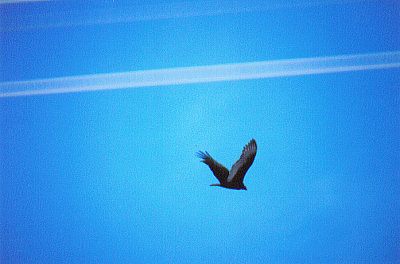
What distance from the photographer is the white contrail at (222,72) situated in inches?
68.1

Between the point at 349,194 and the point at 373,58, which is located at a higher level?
the point at 373,58

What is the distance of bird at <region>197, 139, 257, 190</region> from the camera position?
1607 millimetres

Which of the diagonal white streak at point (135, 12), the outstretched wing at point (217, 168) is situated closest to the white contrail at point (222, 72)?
the diagonal white streak at point (135, 12)

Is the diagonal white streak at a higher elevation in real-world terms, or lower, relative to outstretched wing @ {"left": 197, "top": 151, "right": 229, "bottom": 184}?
higher

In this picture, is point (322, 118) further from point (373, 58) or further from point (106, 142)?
point (106, 142)

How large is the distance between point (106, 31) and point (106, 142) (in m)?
0.64

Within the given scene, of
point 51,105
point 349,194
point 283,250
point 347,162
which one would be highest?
point 51,105

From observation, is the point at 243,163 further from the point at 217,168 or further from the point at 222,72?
the point at 222,72

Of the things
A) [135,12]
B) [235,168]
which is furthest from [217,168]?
[135,12]

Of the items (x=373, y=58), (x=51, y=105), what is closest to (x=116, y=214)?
(x=51, y=105)

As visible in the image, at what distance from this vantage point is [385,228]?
1.66 metres

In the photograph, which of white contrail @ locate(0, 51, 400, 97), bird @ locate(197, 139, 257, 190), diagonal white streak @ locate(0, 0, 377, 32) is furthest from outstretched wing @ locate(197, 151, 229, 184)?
diagonal white streak @ locate(0, 0, 377, 32)

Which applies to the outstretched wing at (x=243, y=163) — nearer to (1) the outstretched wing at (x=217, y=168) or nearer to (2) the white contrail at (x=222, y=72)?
(1) the outstretched wing at (x=217, y=168)

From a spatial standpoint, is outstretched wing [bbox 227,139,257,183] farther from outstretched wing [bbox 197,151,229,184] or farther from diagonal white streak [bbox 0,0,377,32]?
diagonal white streak [bbox 0,0,377,32]
